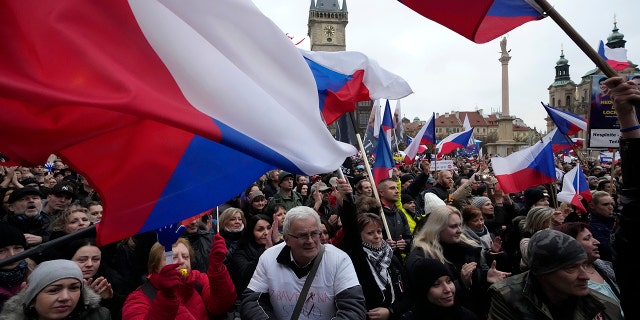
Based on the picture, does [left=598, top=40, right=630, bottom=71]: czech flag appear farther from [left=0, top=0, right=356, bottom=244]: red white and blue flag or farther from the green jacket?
Answer: [left=0, top=0, right=356, bottom=244]: red white and blue flag

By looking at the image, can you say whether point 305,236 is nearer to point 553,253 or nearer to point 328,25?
point 553,253

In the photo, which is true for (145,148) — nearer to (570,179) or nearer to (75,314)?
(75,314)

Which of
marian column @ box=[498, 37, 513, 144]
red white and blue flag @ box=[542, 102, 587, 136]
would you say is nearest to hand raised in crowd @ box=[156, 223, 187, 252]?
red white and blue flag @ box=[542, 102, 587, 136]

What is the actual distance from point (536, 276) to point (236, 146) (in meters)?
1.68

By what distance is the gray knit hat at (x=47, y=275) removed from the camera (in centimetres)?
234

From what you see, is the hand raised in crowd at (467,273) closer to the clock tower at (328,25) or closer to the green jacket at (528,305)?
the green jacket at (528,305)

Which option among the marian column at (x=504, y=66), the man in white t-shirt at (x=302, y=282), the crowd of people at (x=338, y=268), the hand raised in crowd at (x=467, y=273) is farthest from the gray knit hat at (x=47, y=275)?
the marian column at (x=504, y=66)

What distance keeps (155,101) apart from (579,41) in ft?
5.43

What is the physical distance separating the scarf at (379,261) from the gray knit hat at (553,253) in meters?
1.25

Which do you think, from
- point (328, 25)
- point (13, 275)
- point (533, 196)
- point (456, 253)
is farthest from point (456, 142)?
point (328, 25)

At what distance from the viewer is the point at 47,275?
Answer: 93.0 inches

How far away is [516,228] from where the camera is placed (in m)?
4.99

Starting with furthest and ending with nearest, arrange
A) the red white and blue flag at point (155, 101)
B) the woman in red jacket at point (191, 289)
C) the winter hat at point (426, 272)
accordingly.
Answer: the winter hat at point (426, 272)
the woman in red jacket at point (191, 289)
the red white and blue flag at point (155, 101)

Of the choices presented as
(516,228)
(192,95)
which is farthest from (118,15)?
(516,228)
